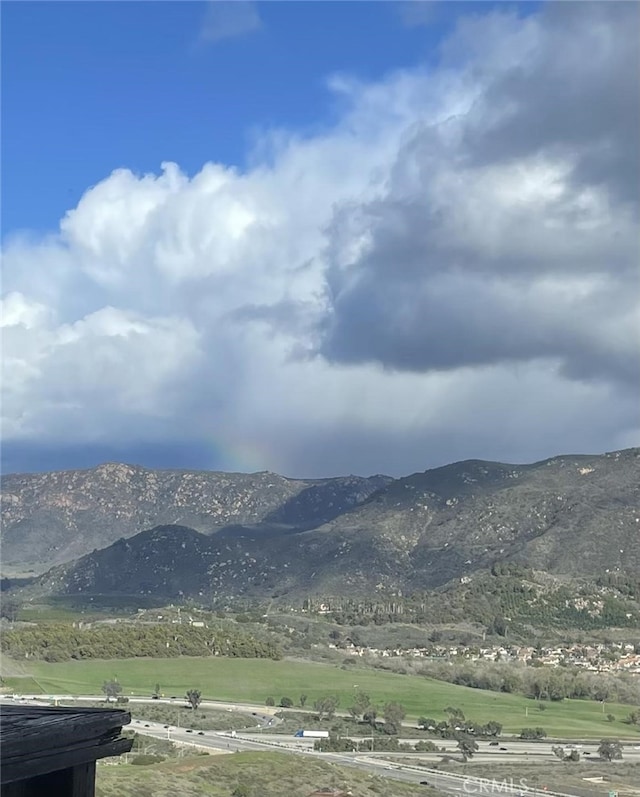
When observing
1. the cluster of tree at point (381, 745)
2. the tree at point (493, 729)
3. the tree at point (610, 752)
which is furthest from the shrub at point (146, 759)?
the tree at point (493, 729)

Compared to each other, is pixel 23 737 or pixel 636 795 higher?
pixel 23 737

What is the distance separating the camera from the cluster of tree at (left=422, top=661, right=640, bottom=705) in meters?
113

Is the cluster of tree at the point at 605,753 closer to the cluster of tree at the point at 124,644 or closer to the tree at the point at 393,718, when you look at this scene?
the tree at the point at 393,718

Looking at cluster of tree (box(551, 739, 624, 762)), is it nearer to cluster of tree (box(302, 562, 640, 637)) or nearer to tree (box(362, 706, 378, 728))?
tree (box(362, 706, 378, 728))

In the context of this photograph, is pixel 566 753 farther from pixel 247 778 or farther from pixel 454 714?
pixel 247 778

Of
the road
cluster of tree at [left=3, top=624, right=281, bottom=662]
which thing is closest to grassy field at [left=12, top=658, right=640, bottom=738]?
cluster of tree at [left=3, top=624, right=281, bottom=662]

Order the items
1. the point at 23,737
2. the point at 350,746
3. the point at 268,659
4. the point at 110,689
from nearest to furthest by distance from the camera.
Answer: the point at 23,737 < the point at 350,746 < the point at 110,689 < the point at 268,659

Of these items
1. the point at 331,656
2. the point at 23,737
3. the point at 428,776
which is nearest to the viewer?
the point at 23,737

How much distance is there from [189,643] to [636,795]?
3180 inches

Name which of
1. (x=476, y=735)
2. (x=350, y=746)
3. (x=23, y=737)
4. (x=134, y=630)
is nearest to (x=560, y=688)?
(x=476, y=735)

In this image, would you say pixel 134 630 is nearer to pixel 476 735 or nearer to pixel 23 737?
pixel 476 735

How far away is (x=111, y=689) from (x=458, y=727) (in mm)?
32700

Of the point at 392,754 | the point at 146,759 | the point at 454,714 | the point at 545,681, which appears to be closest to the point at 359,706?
A: the point at 454,714

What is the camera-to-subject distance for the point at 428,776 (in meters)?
60.6
